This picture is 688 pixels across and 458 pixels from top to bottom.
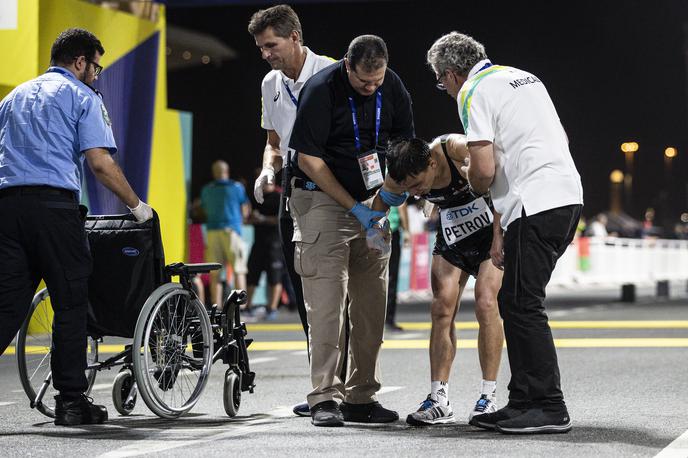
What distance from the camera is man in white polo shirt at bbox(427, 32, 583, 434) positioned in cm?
589

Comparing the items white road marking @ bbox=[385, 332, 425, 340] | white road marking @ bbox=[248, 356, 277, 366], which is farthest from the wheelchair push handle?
white road marking @ bbox=[385, 332, 425, 340]

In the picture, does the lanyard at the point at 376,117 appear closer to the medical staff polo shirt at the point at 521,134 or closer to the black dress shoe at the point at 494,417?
the medical staff polo shirt at the point at 521,134

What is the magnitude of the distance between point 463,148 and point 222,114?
123ft

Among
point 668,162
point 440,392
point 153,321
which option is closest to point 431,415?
point 440,392

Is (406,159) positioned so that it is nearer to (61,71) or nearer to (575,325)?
(61,71)

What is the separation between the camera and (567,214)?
5980mm

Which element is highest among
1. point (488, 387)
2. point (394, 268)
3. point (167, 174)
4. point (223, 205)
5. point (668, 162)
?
point (668, 162)

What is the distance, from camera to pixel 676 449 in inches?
213

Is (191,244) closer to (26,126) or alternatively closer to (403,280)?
(403,280)

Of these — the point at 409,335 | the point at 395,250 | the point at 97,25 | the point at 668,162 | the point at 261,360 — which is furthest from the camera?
the point at 668,162

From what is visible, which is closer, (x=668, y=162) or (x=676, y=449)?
(x=676, y=449)

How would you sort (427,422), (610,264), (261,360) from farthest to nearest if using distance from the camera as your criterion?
(610,264) → (261,360) → (427,422)

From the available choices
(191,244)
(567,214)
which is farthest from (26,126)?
(191,244)

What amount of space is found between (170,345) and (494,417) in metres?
1.70
